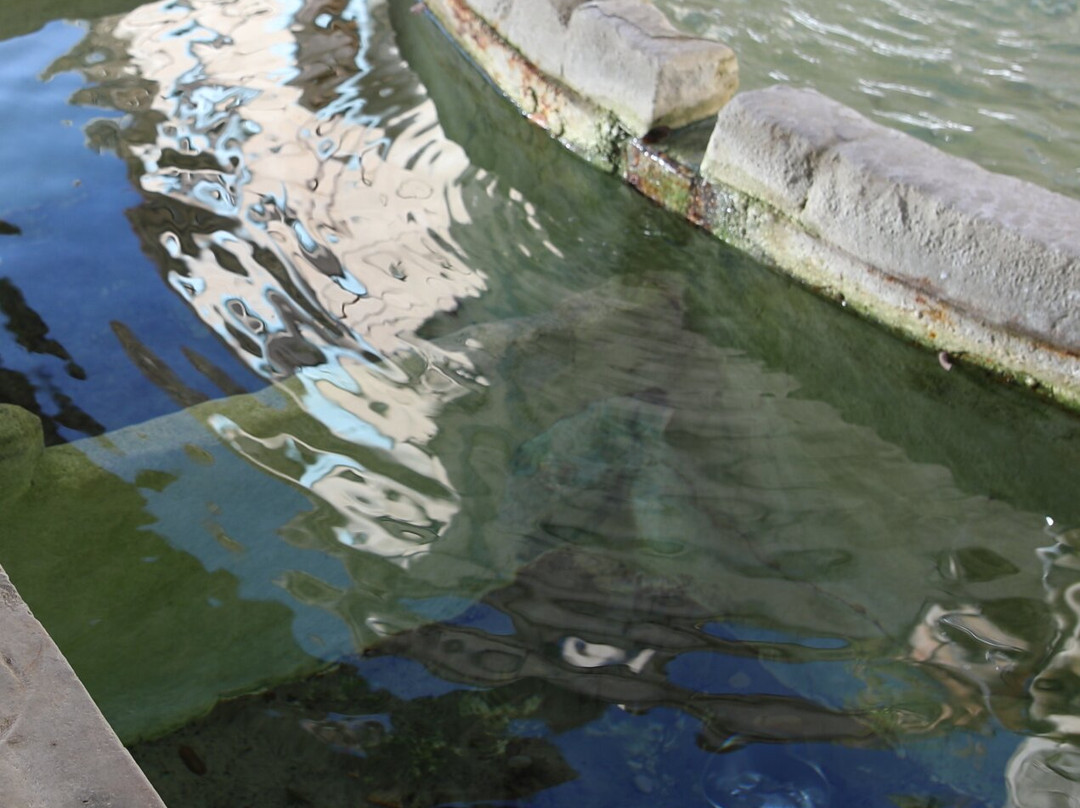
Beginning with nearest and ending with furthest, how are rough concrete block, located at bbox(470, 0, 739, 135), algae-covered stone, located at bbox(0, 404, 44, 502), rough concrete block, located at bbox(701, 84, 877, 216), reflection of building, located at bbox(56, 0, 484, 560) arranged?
1. algae-covered stone, located at bbox(0, 404, 44, 502)
2. reflection of building, located at bbox(56, 0, 484, 560)
3. rough concrete block, located at bbox(701, 84, 877, 216)
4. rough concrete block, located at bbox(470, 0, 739, 135)

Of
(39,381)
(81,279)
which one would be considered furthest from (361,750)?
(81,279)

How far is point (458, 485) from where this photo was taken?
287cm

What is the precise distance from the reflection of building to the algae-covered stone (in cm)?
40

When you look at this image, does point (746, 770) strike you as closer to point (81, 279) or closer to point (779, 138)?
point (779, 138)

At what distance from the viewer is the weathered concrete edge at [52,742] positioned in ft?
4.88

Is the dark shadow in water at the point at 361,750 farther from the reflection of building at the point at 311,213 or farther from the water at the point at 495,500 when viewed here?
the reflection of building at the point at 311,213

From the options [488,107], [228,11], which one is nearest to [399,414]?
[488,107]

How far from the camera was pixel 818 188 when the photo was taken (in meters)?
3.49

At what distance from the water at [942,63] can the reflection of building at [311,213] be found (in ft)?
5.35

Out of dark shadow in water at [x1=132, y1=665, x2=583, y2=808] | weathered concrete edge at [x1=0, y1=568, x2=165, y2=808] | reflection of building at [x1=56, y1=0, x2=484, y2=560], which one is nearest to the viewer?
weathered concrete edge at [x1=0, y1=568, x2=165, y2=808]

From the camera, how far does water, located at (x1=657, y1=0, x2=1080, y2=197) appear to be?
14.9 feet

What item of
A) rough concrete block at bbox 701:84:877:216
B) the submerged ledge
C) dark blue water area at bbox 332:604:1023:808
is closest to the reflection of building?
the submerged ledge

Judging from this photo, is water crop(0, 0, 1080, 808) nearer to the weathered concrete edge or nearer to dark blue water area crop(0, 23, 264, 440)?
dark blue water area crop(0, 23, 264, 440)

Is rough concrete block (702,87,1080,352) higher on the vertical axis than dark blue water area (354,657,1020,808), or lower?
higher
